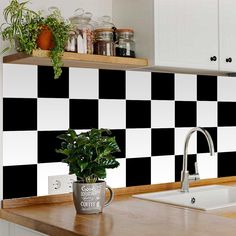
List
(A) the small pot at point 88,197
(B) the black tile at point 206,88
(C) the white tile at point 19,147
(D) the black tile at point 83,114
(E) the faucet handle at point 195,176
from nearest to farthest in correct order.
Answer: (A) the small pot at point 88,197, (C) the white tile at point 19,147, (D) the black tile at point 83,114, (E) the faucet handle at point 195,176, (B) the black tile at point 206,88

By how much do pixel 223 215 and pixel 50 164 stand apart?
2.88 ft

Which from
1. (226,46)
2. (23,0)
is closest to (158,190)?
(226,46)

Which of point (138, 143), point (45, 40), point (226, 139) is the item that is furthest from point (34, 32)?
point (226, 139)

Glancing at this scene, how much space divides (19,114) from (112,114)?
1.77ft

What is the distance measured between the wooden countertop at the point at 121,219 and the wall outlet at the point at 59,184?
0.03 metres

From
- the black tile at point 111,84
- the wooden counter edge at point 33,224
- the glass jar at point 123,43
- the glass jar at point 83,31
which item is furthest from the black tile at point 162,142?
the wooden counter edge at point 33,224

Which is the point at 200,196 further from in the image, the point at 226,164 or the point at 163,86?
the point at 163,86

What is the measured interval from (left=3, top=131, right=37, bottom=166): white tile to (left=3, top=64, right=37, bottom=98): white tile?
187 millimetres

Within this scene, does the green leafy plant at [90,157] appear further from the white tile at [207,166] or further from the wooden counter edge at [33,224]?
the white tile at [207,166]

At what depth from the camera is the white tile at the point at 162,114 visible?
9.48 ft

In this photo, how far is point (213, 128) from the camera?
3.19m

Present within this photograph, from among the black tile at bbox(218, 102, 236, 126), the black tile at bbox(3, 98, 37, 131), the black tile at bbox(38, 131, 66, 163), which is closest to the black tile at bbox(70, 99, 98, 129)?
the black tile at bbox(38, 131, 66, 163)

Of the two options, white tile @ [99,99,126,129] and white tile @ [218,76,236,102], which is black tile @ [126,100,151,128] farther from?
white tile @ [218,76,236,102]

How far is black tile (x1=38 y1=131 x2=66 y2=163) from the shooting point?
Answer: 2.48 meters
